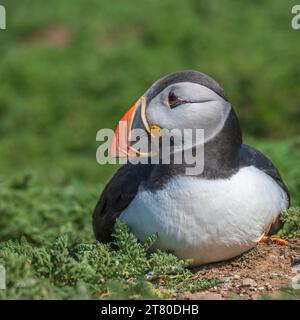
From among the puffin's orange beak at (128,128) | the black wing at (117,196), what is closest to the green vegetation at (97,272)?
the black wing at (117,196)

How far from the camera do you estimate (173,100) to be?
4.06 m

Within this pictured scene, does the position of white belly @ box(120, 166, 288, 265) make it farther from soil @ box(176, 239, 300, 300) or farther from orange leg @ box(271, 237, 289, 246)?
orange leg @ box(271, 237, 289, 246)

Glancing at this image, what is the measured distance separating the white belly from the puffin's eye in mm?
360

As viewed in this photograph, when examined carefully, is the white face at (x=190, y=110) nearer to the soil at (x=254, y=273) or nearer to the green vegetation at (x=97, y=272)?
the green vegetation at (x=97, y=272)

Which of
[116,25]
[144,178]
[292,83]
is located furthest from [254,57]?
[144,178]

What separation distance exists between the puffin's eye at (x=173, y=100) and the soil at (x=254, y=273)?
0.86 meters

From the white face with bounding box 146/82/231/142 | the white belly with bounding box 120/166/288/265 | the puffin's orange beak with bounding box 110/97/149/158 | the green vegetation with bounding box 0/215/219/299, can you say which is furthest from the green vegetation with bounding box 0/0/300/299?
the white face with bounding box 146/82/231/142

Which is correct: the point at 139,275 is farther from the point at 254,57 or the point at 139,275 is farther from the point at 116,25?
the point at 116,25

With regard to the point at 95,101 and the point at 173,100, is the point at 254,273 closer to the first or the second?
the point at 173,100

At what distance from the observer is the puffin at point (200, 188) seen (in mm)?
3990

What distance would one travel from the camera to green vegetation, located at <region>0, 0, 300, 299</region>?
12.8ft

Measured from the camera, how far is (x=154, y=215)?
159 inches
